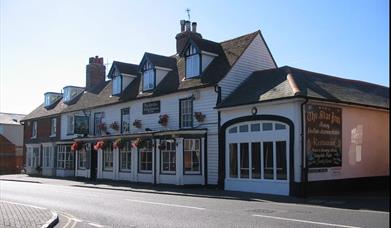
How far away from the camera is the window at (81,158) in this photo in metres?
35.2

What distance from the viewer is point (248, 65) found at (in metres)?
26.3

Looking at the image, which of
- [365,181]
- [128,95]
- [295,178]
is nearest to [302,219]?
[295,178]

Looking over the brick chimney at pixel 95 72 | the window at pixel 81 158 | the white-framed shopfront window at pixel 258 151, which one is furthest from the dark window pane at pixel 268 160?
the brick chimney at pixel 95 72

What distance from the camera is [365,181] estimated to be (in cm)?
2266

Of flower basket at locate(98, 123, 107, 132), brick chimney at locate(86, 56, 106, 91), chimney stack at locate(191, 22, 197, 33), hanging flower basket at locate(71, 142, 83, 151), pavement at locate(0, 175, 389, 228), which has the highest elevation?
chimney stack at locate(191, 22, 197, 33)

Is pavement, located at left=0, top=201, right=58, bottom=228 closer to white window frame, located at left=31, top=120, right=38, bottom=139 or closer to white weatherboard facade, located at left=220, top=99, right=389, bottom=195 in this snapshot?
white weatherboard facade, located at left=220, top=99, right=389, bottom=195

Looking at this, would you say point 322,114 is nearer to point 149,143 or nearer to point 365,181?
point 365,181

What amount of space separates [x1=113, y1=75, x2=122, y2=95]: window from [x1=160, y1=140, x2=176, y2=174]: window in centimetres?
797

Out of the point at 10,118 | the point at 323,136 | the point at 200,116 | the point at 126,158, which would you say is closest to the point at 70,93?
the point at 126,158

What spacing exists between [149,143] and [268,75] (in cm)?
800

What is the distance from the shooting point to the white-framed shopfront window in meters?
20.8

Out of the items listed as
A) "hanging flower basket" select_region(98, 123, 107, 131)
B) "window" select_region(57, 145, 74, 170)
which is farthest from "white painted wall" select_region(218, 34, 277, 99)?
"window" select_region(57, 145, 74, 170)

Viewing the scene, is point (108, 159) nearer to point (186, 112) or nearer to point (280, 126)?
point (186, 112)

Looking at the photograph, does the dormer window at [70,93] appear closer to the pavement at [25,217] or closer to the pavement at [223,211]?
the pavement at [223,211]
